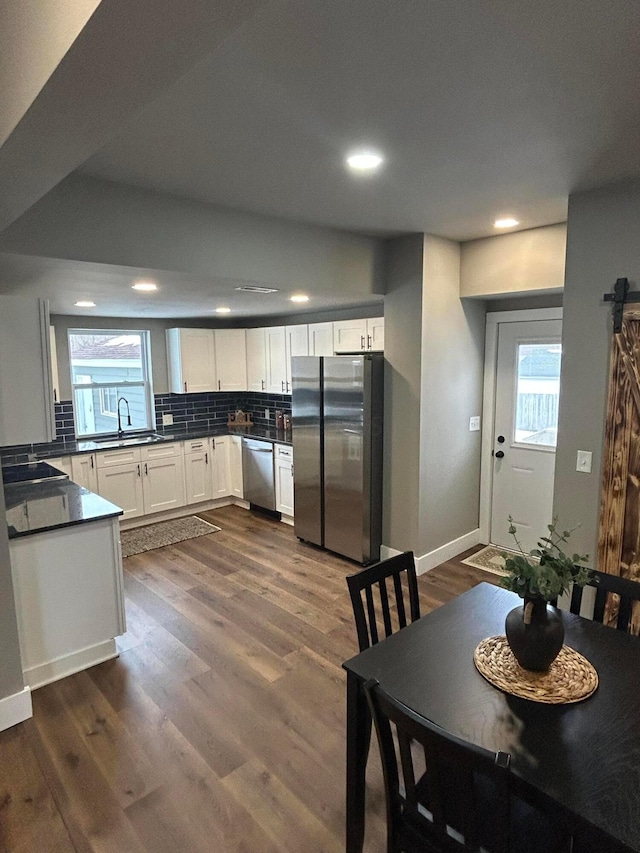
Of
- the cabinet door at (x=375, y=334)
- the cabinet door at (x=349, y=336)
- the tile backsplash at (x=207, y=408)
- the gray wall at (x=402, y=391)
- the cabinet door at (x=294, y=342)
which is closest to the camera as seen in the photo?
the gray wall at (x=402, y=391)

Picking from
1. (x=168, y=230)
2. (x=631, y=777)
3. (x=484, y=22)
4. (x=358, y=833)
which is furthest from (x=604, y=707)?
(x=168, y=230)

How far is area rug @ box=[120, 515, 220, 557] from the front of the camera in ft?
15.3

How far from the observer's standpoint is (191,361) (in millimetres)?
5641

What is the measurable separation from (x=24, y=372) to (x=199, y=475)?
3.09 m

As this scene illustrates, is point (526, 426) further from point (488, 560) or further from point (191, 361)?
point (191, 361)

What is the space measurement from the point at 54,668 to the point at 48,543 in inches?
28.0

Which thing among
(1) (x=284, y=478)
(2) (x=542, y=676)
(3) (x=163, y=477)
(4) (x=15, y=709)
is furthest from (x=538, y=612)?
(3) (x=163, y=477)

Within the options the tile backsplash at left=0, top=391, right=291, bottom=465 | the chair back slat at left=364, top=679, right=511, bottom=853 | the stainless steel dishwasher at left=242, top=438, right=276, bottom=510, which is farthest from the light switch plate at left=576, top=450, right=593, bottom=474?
the tile backsplash at left=0, top=391, right=291, bottom=465

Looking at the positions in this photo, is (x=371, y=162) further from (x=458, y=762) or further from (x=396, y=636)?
(x=458, y=762)

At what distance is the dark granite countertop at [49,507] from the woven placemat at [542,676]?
7.00 feet

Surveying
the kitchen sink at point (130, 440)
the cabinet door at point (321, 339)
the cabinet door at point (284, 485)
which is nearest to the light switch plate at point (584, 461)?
the cabinet door at point (321, 339)

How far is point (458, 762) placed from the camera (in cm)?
111

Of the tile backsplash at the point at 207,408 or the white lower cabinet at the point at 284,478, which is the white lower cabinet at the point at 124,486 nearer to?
the tile backsplash at the point at 207,408

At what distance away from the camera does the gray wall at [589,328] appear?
2615mm
